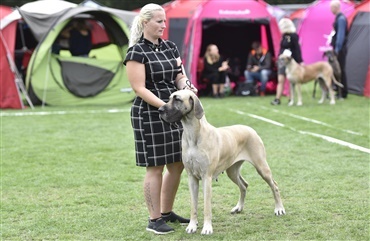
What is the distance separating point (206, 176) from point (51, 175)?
111 inches

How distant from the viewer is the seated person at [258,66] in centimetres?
1588

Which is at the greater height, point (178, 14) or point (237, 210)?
point (178, 14)

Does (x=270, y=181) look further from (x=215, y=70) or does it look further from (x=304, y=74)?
(x=215, y=70)

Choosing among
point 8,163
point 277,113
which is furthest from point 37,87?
point 8,163

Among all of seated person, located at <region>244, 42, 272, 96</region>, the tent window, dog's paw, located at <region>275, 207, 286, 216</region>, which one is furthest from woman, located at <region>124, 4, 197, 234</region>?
seated person, located at <region>244, 42, 272, 96</region>

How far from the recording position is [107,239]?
4.76 metres

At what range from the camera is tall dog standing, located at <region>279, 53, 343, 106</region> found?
13.3 meters

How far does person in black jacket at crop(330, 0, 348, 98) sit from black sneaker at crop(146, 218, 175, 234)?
32.7ft

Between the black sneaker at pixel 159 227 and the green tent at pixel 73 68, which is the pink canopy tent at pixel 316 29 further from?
the black sneaker at pixel 159 227

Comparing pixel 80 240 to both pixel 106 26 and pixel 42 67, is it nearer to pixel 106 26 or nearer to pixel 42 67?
pixel 42 67

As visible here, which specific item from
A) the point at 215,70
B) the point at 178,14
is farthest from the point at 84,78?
the point at 178,14

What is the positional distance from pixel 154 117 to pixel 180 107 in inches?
14.4

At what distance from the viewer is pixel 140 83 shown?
15.5 feet

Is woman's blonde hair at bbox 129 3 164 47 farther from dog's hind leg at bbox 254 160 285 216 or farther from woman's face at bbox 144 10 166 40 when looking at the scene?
dog's hind leg at bbox 254 160 285 216
